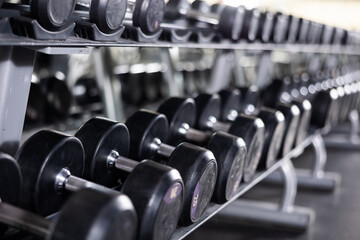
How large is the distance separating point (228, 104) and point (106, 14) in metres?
0.86

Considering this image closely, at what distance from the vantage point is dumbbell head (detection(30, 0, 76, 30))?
0.74 m

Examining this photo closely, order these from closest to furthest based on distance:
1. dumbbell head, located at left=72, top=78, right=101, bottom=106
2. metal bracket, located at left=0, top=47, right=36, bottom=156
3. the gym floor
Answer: metal bracket, located at left=0, top=47, right=36, bottom=156
the gym floor
dumbbell head, located at left=72, top=78, right=101, bottom=106

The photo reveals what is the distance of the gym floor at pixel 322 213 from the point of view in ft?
5.81

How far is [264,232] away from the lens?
180cm

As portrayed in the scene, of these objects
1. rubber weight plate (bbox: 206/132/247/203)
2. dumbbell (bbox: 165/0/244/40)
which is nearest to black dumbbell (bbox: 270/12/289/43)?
dumbbell (bbox: 165/0/244/40)

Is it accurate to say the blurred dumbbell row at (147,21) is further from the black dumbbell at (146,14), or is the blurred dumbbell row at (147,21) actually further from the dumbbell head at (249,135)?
the dumbbell head at (249,135)

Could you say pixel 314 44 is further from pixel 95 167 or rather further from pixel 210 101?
pixel 95 167

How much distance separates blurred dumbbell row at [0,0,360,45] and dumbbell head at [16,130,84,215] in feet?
0.65

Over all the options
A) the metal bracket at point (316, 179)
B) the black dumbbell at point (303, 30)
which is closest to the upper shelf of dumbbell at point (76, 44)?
the black dumbbell at point (303, 30)

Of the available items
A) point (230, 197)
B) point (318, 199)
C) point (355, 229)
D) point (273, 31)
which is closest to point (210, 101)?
point (230, 197)

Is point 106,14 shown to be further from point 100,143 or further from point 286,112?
point 286,112

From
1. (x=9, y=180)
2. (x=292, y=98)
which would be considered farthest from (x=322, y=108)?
(x=9, y=180)

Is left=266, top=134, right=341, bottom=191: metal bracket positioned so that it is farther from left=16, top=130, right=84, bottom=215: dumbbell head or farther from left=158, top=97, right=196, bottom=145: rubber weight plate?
left=16, top=130, right=84, bottom=215: dumbbell head

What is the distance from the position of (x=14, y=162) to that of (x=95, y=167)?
9.2 inches
